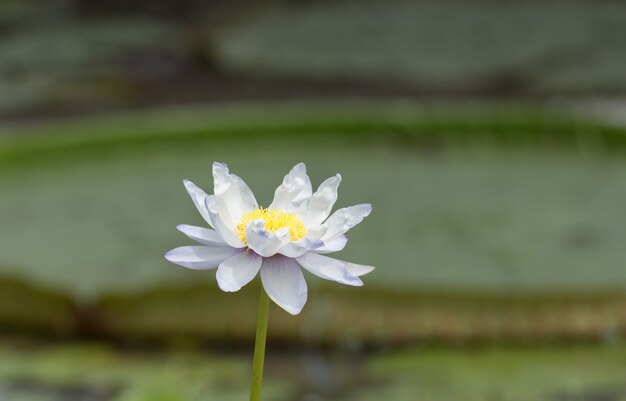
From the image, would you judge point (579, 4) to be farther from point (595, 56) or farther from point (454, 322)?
point (454, 322)

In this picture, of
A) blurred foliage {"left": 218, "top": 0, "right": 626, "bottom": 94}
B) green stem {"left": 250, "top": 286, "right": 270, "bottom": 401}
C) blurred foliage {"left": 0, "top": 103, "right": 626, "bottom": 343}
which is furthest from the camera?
blurred foliage {"left": 218, "top": 0, "right": 626, "bottom": 94}

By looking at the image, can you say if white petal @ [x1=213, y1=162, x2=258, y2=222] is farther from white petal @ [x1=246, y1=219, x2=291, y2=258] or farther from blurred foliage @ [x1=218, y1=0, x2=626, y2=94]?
blurred foliage @ [x1=218, y1=0, x2=626, y2=94]

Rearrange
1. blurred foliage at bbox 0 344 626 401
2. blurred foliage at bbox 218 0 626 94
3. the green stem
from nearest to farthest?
the green stem
blurred foliage at bbox 0 344 626 401
blurred foliage at bbox 218 0 626 94

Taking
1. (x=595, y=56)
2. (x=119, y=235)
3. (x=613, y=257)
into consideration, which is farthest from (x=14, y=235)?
(x=595, y=56)

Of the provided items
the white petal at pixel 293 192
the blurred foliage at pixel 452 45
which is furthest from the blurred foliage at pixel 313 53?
the white petal at pixel 293 192

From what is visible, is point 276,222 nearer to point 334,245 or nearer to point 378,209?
point 334,245

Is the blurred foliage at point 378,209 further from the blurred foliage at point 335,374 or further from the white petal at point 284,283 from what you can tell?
the white petal at point 284,283

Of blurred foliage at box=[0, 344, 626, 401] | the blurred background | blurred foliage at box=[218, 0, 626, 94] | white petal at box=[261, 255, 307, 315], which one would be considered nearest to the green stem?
white petal at box=[261, 255, 307, 315]
